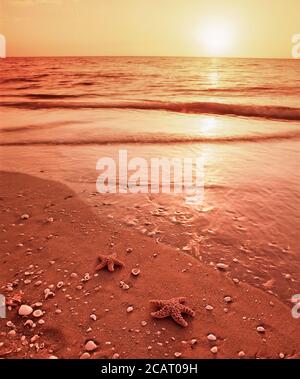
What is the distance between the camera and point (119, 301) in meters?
3.38

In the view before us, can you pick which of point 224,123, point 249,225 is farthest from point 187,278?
point 224,123

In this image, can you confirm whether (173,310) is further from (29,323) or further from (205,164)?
(205,164)

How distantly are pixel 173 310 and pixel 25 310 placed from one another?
1447 millimetres

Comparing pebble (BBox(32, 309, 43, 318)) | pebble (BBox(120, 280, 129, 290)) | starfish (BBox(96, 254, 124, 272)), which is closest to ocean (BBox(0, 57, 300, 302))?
starfish (BBox(96, 254, 124, 272))

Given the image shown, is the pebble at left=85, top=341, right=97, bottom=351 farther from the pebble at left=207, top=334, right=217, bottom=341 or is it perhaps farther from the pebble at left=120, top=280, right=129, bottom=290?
the pebble at left=207, top=334, right=217, bottom=341

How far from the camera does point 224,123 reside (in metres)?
12.4

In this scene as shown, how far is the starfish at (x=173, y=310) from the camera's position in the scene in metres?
3.10

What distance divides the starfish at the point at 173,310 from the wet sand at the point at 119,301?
0.07 m

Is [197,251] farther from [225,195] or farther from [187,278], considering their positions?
[225,195]

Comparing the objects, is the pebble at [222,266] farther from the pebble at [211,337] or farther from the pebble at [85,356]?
the pebble at [85,356]

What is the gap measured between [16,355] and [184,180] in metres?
4.20

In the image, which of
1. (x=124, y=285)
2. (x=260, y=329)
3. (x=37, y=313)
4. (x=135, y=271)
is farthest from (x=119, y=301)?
(x=260, y=329)

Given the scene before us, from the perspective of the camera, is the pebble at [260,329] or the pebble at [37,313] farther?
the pebble at [37,313]

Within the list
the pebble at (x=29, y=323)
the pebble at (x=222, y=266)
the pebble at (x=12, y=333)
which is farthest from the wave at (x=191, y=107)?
the pebble at (x=12, y=333)
